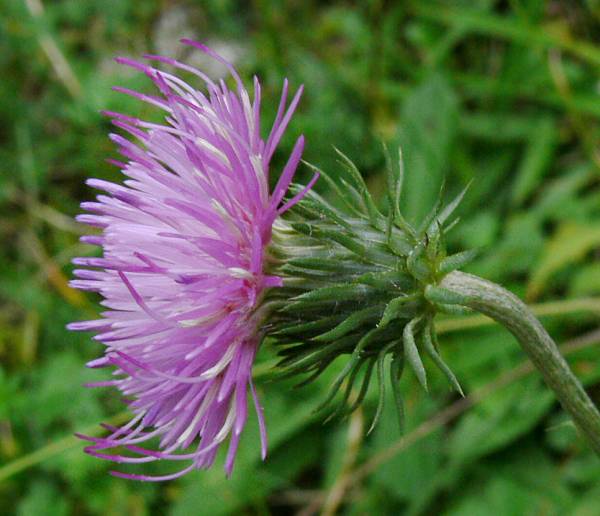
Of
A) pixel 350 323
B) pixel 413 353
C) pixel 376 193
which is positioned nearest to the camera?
pixel 413 353

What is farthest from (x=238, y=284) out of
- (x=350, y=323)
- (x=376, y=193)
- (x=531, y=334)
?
(x=376, y=193)

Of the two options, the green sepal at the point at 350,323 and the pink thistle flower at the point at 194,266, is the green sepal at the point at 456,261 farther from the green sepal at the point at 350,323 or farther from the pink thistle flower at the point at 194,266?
the pink thistle flower at the point at 194,266

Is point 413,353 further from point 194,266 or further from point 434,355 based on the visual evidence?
point 194,266

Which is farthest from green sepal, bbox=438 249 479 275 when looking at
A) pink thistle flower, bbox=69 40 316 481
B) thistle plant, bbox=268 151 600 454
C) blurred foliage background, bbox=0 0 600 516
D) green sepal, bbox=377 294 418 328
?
blurred foliage background, bbox=0 0 600 516

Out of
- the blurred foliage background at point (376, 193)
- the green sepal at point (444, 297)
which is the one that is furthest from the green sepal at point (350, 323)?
the blurred foliage background at point (376, 193)

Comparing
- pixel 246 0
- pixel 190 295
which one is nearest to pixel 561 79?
pixel 246 0

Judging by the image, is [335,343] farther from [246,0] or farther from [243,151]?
[246,0]

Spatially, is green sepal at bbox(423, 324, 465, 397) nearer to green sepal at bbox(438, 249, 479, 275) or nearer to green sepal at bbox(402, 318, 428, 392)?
green sepal at bbox(402, 318, 428, 392)
